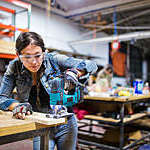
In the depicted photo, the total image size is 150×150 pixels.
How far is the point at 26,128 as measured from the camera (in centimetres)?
91

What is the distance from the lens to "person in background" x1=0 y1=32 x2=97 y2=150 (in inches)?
43.6

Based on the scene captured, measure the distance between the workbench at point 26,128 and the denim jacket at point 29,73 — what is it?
0.24m

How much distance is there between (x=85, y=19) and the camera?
777 cm

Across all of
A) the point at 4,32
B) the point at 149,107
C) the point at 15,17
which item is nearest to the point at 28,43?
the point at 15,17

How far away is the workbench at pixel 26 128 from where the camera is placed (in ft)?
2.79

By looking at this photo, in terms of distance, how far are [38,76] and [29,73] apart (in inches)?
2.3

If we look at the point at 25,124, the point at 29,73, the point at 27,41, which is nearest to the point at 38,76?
the point at 29,73

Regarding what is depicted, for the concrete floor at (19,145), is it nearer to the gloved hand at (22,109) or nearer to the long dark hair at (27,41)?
the gloved hand at (22,109)

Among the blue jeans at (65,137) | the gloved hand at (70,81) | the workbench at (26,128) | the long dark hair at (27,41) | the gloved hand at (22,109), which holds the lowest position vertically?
the blue jeans at (65,137)

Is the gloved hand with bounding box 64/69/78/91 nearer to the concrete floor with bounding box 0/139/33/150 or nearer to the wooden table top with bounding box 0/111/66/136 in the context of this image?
the wooden table top with bounding box 0/111/66/136

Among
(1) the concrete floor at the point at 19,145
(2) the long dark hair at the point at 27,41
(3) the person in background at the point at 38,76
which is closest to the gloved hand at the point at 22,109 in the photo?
(3) the person in background at the point at 38,76

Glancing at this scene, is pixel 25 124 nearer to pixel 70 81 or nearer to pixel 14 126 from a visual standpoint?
pixel 14 126

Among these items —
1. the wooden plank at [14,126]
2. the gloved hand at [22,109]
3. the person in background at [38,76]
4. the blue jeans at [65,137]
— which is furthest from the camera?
the blue jeans at [65,137]

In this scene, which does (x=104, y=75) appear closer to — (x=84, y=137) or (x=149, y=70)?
(x=84, y=137)
